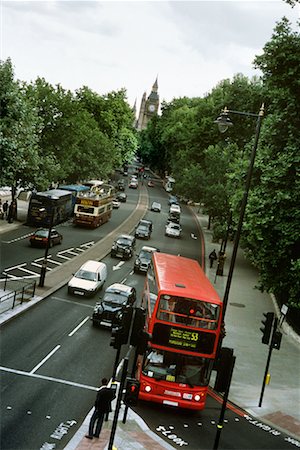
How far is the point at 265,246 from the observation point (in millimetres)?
25750

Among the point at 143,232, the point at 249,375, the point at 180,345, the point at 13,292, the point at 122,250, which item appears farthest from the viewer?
the point at 143,232

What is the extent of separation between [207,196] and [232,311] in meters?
23.3

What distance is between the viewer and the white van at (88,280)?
98.9ft

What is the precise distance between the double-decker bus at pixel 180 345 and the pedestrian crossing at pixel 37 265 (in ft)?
52.5

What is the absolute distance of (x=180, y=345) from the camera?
16453 mm

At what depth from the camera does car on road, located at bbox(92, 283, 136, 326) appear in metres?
25.3

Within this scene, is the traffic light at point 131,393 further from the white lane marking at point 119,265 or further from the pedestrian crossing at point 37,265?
the white lane marking at point 119,265

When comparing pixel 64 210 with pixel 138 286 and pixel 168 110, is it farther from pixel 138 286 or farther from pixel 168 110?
pixel 168 110

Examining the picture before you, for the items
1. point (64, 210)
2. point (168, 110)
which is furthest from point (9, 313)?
point (168, 110)

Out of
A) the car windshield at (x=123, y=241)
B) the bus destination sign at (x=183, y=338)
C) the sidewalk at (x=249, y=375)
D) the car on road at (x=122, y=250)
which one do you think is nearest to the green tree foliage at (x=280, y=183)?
the sidewalk at (x=249, y=375)

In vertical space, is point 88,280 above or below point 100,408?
below

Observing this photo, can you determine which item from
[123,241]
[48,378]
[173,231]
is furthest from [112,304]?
[173,231]

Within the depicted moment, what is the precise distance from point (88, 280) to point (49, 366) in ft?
37.8

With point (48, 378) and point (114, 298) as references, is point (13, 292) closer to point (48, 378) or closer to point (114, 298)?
point (114, 298)
